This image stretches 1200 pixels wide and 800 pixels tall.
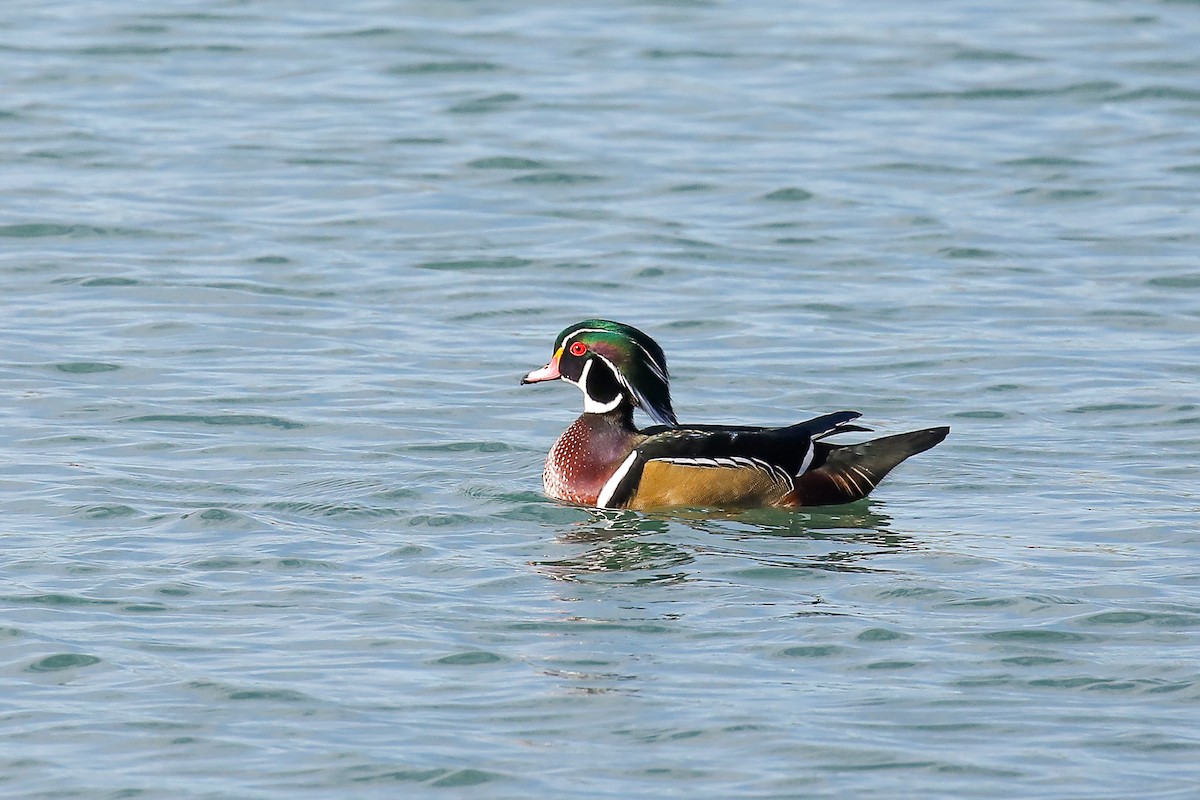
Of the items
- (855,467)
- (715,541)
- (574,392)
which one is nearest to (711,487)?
(715,541)

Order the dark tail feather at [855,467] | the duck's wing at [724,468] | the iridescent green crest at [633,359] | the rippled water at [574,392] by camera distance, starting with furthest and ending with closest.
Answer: the iridescent green crest at [633,359], the dark tail feather at [855,467], the duck's wing at [724,468], the rippled water at [574,392]

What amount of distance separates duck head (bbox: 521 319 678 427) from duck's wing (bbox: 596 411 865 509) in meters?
0.46

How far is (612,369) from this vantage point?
11.6 meters

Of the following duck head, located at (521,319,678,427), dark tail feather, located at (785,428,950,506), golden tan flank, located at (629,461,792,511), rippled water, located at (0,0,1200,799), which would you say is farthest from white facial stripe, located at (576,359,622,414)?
dark tail feather, located at (785,428,950,506)

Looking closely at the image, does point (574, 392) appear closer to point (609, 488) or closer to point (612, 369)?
point (612, 369)

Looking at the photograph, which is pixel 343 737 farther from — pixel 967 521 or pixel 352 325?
pixel 352 325

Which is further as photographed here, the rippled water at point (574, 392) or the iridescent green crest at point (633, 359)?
the iridescent green crest at point (633, 359)

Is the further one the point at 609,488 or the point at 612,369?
the point at 612,369

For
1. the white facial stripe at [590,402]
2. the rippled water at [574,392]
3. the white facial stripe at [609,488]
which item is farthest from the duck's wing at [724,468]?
the white facial stripe at [590,402]

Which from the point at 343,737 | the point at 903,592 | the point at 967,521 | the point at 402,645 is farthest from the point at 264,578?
the point at 967,521

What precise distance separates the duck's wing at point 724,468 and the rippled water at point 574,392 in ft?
0.65

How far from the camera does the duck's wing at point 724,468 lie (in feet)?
36.0

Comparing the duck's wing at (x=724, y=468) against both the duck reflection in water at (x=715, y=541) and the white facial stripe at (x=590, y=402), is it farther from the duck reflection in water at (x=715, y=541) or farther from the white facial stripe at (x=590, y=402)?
the white facial stripe at (x=590, y=402)

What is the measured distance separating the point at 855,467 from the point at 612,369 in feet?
4.71
